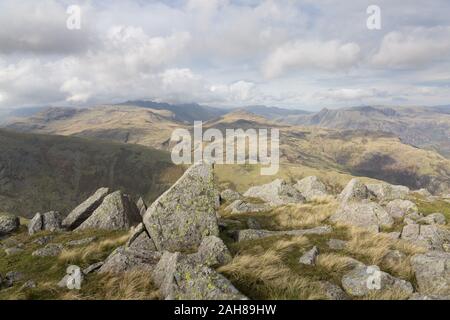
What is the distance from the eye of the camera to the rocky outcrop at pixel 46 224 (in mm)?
28328

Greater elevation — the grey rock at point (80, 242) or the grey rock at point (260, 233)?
the grey rock at point (260, 233)

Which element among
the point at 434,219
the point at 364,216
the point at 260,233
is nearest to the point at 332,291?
the point at 260,233

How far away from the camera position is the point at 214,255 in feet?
47.1

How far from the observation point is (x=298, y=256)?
1530cm

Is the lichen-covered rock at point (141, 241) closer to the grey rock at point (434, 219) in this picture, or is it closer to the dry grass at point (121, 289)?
the dry grass at point (121, 289)

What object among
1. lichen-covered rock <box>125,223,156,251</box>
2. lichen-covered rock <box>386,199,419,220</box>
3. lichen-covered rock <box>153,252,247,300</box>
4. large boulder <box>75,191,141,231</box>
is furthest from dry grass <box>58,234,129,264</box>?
lichen-covered rock <box>386,199,419,220</box>

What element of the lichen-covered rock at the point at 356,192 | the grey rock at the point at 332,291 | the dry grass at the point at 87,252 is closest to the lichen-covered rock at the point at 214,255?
the grey rock at the point at 332,291

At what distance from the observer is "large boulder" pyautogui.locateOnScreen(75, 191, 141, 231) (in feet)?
A: 85.8

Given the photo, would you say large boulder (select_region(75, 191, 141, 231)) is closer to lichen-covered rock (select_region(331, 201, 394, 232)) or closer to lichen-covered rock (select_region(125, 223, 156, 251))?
lichen-covered rock (select_region(125, 223, 156, 251))

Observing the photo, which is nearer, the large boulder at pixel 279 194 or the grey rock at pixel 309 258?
the grey rock at pixel 309 258

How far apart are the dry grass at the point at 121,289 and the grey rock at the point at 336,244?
9579 millimetres

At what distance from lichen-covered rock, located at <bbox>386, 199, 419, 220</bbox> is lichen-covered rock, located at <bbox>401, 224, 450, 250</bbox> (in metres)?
3.57

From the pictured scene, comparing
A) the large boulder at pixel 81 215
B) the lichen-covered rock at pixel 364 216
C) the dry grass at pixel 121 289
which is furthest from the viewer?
the large boulder at pixel 81 215
